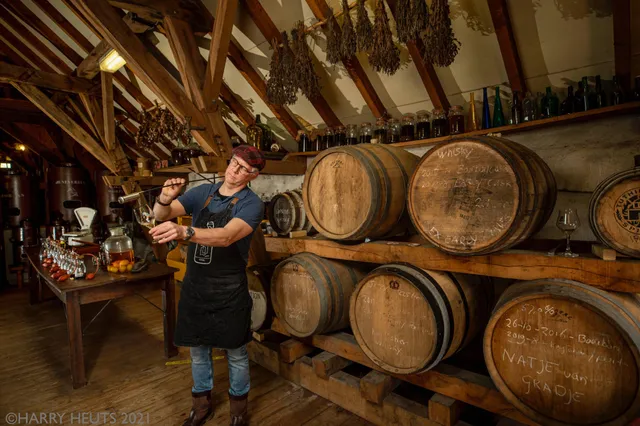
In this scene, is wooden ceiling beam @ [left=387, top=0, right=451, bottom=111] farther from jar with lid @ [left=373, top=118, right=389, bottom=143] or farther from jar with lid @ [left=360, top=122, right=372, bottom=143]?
jar with lid @ [left=360, top=122, right=372, bottom=143]

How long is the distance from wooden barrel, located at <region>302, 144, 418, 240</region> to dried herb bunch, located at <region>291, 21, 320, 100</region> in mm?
1512

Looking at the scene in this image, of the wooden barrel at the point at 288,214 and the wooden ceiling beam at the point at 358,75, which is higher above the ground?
the wooden ceiling beam at the point at 358,75

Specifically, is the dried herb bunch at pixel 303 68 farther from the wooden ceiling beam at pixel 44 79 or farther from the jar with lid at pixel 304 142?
the wooden ceiling beam at pixel 44 79

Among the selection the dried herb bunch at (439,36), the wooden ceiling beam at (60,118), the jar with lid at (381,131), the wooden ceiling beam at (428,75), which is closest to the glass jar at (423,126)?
the wooden ceiling beam at (428,75)

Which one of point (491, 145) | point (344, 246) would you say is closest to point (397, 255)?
point (344, 246)

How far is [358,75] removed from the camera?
12.5ft

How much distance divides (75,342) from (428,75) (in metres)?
3.96

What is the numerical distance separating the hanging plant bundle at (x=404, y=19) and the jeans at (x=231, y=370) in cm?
272

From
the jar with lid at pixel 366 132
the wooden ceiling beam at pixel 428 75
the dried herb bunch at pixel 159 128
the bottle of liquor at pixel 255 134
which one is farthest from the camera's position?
the dried herb bunch at pixel 159 128

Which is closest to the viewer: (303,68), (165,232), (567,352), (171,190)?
(567,352)

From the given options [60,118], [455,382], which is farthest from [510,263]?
[60,118]

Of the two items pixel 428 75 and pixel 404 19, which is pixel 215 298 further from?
pixel 428 75

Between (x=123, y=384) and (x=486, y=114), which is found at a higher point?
(x=486, y=114)

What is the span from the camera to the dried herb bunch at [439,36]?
8.99ft
